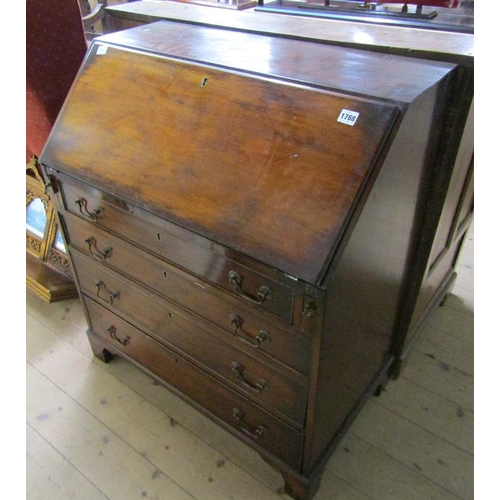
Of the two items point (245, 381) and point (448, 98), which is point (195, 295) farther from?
point (448, 98)

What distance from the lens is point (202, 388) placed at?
4.21ft

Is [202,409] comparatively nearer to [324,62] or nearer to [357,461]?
[357,461]

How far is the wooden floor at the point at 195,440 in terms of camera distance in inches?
50.4

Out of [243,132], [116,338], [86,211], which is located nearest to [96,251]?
[86,211]

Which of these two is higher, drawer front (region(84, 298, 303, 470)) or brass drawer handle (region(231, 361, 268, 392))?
brass drawer handle (region(231, 361, 268, 392))

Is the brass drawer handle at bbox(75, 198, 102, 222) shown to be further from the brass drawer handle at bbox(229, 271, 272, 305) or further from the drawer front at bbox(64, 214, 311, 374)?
the brass drawer handle at bbox(229, 271, 272, 305)

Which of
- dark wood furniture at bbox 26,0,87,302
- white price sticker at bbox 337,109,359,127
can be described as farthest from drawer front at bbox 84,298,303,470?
white price sticker at bbox 337,109,359,127

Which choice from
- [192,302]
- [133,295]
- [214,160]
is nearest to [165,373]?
[133,295]

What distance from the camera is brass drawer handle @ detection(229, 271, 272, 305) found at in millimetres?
880

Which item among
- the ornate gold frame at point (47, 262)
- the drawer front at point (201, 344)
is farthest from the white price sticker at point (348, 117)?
the ornate gold frame at point (47, 262)

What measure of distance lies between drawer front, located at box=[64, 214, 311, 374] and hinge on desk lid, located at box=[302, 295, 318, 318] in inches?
2.9

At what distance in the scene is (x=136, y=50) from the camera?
1.13 metres

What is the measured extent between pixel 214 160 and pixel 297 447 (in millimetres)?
732

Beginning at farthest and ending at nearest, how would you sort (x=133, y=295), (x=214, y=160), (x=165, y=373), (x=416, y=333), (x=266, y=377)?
(x=416, y=333) → (x=165, y=373) → (x=133, y=295) → (x=266, y=377) → (x=214, y=160)
